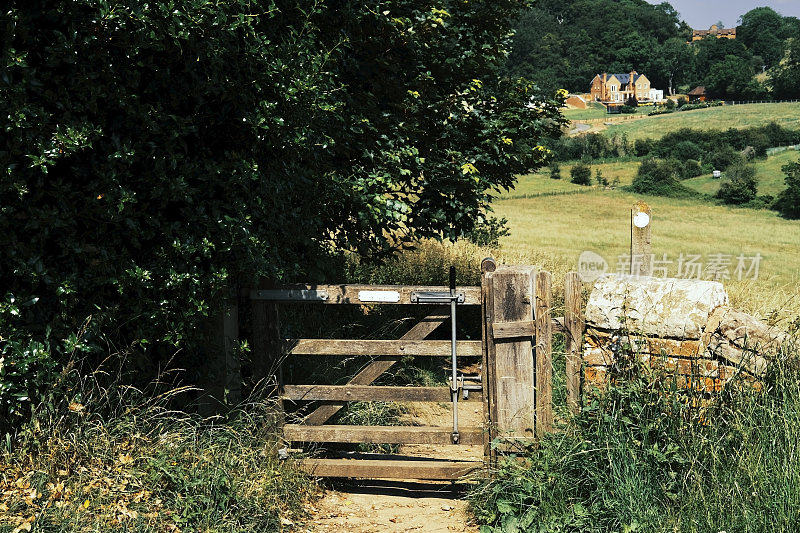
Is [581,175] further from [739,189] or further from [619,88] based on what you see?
[619,88]

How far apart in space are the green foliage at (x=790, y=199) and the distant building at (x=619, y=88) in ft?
158

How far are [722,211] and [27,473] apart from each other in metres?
52.4

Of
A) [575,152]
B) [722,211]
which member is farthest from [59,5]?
[575,152]

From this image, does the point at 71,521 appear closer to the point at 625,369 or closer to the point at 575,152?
the point at 625,369

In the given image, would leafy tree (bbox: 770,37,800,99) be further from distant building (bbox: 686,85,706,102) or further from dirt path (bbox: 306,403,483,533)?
dirt path (bbox: 306,403,483,533)

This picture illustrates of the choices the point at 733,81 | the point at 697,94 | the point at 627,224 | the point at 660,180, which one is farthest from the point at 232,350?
the point at 697,94

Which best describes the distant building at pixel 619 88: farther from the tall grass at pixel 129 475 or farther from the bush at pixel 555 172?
the tall grass at pixel 129 475

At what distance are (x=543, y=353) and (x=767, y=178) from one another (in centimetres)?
6043

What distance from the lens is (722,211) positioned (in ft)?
169

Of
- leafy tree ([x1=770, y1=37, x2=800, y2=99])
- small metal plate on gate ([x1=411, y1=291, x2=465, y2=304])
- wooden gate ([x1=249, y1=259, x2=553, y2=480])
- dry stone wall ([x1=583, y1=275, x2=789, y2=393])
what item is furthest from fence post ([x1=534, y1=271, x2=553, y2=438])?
leafy tree ([x1=770, y1=37, x2=800, y2=99])

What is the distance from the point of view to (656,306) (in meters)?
5.60

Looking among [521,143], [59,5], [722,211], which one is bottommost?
[722,211]

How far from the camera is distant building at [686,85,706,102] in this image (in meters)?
106

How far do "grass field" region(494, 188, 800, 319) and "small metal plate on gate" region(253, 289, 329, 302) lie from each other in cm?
1899
